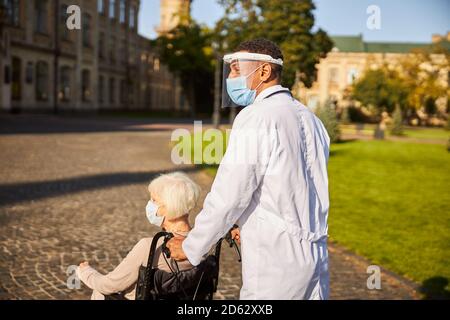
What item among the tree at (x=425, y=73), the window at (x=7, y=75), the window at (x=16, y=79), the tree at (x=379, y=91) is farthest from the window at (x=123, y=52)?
the tree at (x=425, y=73)

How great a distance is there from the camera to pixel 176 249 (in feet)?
7.78

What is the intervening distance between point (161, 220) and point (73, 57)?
39.9m

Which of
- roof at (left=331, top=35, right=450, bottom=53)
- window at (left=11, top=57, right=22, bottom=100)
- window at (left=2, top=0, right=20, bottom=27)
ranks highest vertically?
roof at (left=331, top=35, right=450, bottom=53)

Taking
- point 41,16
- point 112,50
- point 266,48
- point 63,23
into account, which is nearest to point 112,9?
point 112,50

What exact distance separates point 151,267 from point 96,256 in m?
3.31

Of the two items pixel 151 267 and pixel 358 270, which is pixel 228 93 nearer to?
pixel 151 267

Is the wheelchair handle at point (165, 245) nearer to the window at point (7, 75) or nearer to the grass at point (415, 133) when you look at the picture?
the window at point (7, 75)

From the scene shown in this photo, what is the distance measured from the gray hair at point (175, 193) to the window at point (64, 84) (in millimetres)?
38009

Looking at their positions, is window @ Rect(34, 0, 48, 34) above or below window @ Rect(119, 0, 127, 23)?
below

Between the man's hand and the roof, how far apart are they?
241 ft

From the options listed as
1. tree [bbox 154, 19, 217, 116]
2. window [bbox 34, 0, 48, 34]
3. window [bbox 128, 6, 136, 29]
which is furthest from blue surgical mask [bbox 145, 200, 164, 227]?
window [bbox 128, 6, 136, 29]

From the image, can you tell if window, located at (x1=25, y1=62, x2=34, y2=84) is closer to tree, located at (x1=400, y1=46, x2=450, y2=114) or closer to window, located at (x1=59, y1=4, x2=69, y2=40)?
window, located at (x1=59, y1=4, x2=69, y2=40)

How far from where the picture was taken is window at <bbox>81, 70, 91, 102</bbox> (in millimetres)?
41906

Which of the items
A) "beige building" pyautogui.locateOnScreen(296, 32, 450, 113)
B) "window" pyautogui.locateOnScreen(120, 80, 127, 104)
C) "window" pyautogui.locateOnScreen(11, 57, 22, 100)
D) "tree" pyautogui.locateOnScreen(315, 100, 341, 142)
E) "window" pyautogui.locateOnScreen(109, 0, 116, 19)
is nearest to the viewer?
"tree" pyautogui.locateOnScreen(315, 100, 341, 142)
